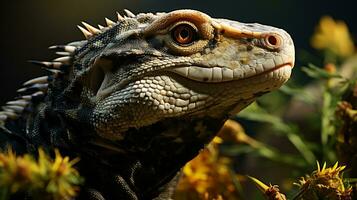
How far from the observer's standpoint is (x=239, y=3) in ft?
26.3

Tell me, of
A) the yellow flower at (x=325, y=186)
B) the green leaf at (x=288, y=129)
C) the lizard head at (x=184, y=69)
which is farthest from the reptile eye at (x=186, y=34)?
the green leaf at (x=288, y=129)

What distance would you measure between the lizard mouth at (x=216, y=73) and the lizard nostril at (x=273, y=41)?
0.25ft

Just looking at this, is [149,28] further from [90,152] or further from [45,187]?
[45,187]

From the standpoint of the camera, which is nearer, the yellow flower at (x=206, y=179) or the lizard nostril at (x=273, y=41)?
the lizard nostril at (x=273, y=41)

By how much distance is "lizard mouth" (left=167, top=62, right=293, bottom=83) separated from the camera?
200 cm

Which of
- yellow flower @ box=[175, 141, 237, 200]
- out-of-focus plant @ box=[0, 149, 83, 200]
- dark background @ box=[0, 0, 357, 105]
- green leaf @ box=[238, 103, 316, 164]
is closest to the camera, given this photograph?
out-of-focus plant @ box=[0, 149, 83, 200]

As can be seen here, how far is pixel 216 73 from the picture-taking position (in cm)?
202

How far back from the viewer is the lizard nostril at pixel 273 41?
205 centimetres

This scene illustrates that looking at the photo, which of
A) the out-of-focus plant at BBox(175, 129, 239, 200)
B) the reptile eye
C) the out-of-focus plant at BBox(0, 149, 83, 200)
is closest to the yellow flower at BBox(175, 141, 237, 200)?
the out-of-focus plant at BBox(175, 129, 239, 200)

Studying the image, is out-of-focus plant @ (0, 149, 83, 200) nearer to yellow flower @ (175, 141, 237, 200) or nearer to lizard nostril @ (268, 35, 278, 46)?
lizard nostril @ (268, 35, 278, 46)

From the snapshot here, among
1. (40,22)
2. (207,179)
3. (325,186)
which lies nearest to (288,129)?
(207,179)

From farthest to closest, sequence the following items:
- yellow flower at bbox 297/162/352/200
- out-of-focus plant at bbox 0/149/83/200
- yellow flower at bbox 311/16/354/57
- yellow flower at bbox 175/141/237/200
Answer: yellow flower at bbox 311/16/354/57, yellow flower at bbox 175/141/237/200, yellow flower at bbox 297/162/352/200, out-of-focus plant at bbox 0/149/83/200

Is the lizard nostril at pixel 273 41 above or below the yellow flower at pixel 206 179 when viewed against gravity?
above

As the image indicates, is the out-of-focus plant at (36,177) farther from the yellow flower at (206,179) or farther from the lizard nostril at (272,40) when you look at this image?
the yellow flower at (206,179)
